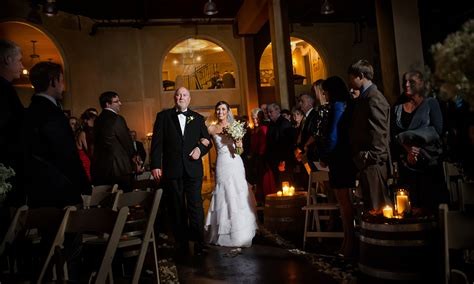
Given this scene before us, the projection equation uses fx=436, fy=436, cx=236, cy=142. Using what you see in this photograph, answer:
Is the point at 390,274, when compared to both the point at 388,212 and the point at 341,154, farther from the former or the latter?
the point at 341,154

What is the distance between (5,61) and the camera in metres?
2.86

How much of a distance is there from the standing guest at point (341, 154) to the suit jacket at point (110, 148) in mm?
2335

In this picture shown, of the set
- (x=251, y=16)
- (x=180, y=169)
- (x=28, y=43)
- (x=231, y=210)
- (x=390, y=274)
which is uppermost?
(x=28, y=43)

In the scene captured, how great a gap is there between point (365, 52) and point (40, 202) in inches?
562

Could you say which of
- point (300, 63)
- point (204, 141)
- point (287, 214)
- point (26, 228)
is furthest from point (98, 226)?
point (300, 63)

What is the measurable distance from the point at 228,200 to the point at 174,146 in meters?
0.91

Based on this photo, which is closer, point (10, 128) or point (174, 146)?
point (10, 128)

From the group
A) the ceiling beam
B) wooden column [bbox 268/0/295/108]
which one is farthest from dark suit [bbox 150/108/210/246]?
the ceiling beam

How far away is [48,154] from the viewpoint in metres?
2.82

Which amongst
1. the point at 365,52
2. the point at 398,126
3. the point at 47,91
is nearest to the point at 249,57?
the point at 365,52

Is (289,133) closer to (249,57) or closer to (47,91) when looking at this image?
(47,91)

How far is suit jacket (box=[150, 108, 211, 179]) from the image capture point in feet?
16.0

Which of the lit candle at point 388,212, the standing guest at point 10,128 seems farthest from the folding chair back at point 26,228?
the lit candle at point 388,212

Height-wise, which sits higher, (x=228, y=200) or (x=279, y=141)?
(x=279, y=141)
